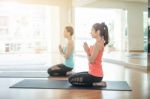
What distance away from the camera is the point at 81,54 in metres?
10.4

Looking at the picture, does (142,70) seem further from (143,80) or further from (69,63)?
(69,63)

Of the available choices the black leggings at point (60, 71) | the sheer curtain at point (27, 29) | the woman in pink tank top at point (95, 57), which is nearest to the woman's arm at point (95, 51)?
the woman in pink tank top at point (95, 57)

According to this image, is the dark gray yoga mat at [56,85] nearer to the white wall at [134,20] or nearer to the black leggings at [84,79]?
the black leggings at [84,79]

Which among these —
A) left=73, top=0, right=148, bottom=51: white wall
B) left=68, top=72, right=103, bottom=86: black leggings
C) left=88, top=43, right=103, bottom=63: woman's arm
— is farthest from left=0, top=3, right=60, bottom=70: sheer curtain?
left=88, top=43, right=103, bottom=63: woman's arm

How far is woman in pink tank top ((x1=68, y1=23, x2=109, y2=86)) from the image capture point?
3.43 m

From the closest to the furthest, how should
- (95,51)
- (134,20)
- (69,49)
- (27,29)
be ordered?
1. (95,51)
2. (69,49)
3. (134,20)
4. (27,29)

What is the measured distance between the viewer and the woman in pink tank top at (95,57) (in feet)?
11.3

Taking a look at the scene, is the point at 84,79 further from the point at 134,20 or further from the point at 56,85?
the point at 134,20

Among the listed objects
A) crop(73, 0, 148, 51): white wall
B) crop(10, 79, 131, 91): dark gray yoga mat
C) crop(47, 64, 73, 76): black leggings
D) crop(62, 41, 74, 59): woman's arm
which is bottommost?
crop(10, 79, 131, 91): dark gray yoga mat

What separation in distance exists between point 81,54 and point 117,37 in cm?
208

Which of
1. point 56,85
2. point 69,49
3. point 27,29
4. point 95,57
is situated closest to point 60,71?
point 69,49

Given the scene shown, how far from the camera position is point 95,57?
3.43m

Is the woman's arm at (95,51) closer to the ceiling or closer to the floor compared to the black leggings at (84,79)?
closer to the ceiling

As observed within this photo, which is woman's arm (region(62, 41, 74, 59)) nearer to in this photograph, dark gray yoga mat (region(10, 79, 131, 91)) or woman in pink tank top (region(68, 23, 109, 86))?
dark gray yoga mat (region(10, 79, 131, 91))
